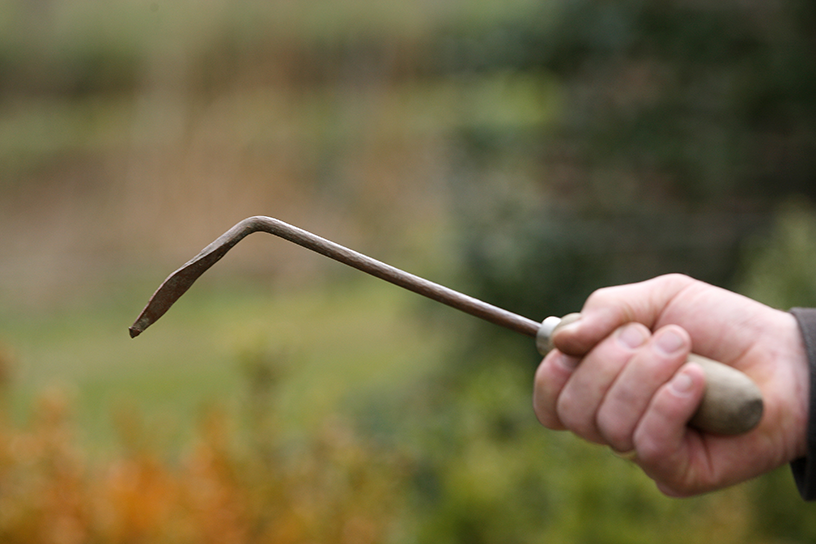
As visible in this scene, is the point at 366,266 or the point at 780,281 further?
the point at 780,281

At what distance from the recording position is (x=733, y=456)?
90 centimetres

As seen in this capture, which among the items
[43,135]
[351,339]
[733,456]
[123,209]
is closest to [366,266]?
[733,456]

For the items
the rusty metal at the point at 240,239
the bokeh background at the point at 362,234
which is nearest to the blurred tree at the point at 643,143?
the bokeh background at the point at 362,234

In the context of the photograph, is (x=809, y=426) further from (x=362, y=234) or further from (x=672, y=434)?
(x=362, y=234)

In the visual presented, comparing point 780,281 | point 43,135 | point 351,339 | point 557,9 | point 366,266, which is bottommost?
point 351,339

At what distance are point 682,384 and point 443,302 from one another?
31cm

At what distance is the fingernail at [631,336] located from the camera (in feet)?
2.70

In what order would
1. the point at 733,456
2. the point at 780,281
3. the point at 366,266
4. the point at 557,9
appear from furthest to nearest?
the point at 557,9, the point at 780,281, the point at 733,456, the point at 366,266

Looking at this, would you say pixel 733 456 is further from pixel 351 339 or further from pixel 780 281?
pixel 351 339

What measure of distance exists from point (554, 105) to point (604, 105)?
0.72 feet

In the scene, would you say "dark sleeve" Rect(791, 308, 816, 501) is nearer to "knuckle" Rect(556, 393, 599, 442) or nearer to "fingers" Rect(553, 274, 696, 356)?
"fingers" Rect(553, 274, 696, 356)

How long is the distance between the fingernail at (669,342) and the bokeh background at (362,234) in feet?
2.25

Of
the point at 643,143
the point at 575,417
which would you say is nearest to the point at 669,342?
the point at 575,417

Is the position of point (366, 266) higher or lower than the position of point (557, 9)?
lower
